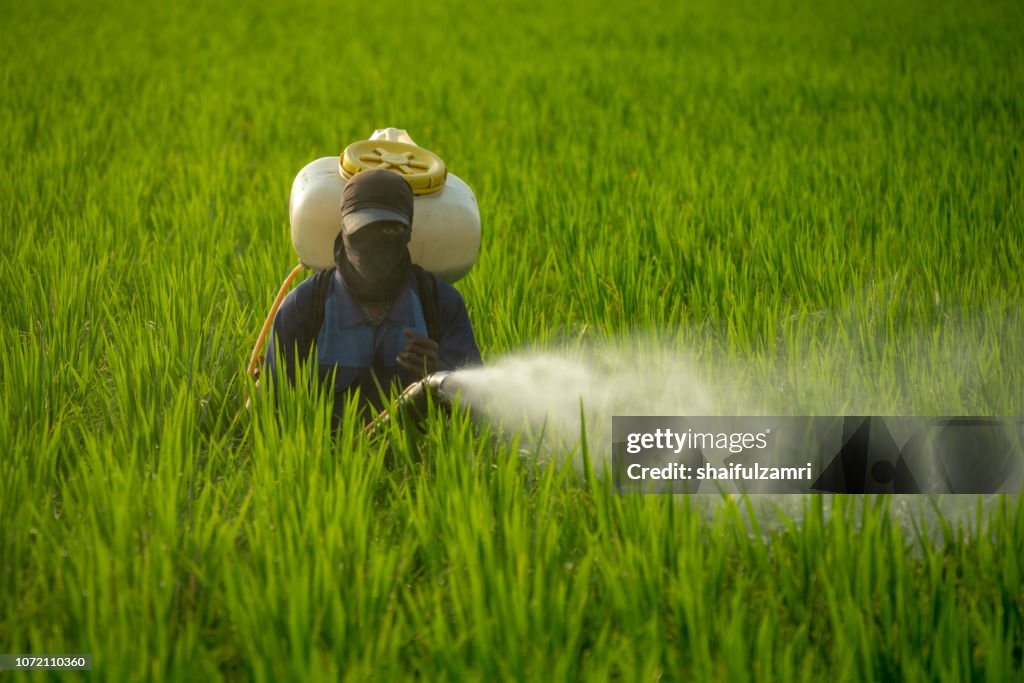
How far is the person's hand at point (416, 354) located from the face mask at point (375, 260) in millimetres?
110

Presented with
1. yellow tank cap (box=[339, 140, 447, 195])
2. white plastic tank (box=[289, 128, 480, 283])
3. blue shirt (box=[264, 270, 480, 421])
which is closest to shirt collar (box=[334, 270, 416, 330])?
blue shirt (box=[264, 270, 480, 421])

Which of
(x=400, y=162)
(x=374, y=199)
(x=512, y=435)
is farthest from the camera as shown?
(x=400, y=162)

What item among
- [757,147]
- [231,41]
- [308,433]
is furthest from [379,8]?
[308,433]

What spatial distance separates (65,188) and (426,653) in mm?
3667

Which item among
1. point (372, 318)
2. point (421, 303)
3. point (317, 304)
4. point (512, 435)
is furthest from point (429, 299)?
point (512, 435)

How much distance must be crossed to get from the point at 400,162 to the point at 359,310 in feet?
1.15

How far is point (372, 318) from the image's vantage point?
1969 mm

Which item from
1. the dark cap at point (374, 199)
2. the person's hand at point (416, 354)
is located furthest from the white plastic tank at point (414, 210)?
the person's hand at point (416, 354)

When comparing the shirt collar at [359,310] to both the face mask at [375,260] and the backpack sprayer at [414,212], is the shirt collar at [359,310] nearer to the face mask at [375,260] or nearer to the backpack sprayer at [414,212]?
the face mask at [375,260]

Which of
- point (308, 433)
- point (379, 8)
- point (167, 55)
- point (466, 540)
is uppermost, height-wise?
point (379, 8)

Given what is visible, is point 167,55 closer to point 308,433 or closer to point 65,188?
point 65,188

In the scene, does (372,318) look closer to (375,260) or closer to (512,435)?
(375,260)

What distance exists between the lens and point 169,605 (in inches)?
54.1

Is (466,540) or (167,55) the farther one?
(167,55)
